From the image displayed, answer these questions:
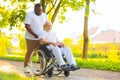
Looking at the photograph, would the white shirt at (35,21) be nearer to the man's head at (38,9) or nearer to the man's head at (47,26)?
the man's head at (38,9)

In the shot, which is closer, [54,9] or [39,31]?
[39,31]

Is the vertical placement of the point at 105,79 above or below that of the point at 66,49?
below

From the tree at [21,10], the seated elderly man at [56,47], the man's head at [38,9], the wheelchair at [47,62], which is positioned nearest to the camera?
the seated elderly man at [56,47]

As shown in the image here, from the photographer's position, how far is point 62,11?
29766 millimetres

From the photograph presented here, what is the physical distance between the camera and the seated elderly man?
10.0 meters

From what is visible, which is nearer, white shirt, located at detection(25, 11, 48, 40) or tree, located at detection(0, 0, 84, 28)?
white shirt, located at detection(25, 11, 48, 40)

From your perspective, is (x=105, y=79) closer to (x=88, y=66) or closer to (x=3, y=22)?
(x=88, y=66)

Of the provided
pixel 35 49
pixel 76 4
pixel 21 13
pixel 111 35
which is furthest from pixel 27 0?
pixel 111 35

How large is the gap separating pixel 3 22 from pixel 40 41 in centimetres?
1928

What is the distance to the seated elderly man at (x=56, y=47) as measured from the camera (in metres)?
10.0

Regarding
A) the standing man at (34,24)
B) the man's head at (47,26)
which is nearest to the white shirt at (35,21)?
the standing man at (34,24)

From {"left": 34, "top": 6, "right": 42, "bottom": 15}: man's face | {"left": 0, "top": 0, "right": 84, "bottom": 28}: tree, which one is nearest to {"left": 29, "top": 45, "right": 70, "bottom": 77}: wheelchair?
{"left": 34, "top": 6, "right": 42, "bottom": 15}: man's face

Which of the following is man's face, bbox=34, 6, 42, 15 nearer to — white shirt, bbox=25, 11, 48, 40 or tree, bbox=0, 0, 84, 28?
white shirt, bbox=25, 11, 48, 40

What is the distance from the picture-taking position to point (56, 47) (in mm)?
10125
